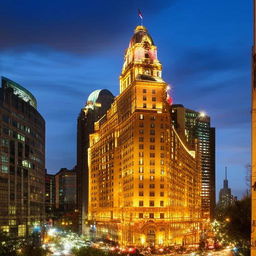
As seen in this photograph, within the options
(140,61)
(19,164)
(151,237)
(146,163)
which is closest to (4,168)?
(19,164)

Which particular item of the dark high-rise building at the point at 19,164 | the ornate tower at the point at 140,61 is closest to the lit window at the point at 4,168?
the dark high-rise building at the point at 19,164

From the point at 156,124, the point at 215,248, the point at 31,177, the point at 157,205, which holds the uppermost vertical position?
the point at 156,124

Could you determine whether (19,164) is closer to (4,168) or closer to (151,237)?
(4,168)

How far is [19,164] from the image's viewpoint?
397 feet

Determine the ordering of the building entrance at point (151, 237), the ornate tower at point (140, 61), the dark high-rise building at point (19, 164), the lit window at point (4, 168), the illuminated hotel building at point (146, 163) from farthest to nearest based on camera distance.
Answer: the ornate tower at point (140, 61)
the illuminated hotel building at point (146, 163)
the building entrance at point (151, 237)
the dark high-rise building at point (19, 164)
the lit window at point (4, 168)

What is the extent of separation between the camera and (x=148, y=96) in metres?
160

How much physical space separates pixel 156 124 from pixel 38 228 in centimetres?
4799

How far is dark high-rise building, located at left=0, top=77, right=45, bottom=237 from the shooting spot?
366 feet

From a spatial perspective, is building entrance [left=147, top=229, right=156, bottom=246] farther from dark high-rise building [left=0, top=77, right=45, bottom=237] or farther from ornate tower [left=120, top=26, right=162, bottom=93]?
ornate tower [left=120, top=26, right=162, bottom=93]

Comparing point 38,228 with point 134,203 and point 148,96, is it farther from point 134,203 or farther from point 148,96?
point 148,96

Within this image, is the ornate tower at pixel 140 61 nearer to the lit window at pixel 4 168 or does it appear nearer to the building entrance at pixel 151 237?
the building entrance at pixel 151 237

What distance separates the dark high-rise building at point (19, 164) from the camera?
112 m

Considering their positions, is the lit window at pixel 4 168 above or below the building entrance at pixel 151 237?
above

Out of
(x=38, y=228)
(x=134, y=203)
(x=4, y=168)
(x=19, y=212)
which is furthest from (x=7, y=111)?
(x=134, y=203)
